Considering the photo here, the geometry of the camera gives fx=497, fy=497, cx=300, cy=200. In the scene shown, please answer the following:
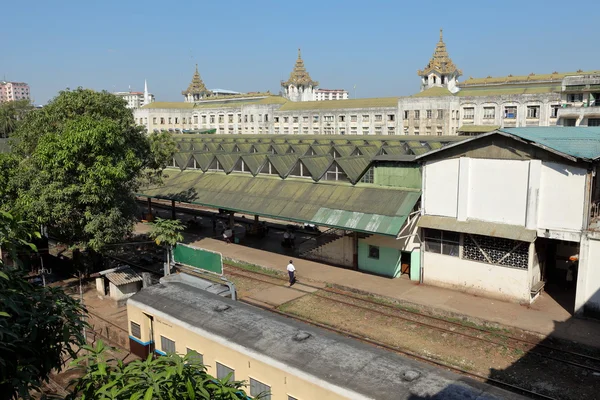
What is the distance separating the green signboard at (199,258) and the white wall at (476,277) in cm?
965

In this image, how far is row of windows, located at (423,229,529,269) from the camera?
20547mm

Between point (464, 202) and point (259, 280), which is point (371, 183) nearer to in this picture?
point (464, 202)

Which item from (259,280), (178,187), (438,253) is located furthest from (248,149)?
(438,253)

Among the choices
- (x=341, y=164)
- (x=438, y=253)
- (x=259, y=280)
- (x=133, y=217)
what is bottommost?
(x=259, y=280)

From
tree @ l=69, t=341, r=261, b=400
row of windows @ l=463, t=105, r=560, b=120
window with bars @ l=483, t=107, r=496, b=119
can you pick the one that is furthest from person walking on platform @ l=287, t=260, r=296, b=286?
window with bars @ l=483, t=107, r=496, b=119

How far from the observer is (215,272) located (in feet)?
73.3

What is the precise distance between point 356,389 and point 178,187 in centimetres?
2791

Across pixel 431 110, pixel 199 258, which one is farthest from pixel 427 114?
pixel 199 258

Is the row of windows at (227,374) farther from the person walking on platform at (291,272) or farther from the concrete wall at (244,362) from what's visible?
the person walking on platform at (291,272)

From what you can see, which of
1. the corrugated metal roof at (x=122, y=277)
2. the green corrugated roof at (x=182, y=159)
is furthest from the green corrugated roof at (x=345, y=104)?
the corrugated metal roof at (x=122, y=277)

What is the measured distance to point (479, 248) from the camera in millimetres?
21531

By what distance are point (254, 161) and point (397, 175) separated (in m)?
11.5

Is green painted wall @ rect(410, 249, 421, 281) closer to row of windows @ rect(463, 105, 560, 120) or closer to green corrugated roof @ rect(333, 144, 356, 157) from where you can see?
green corrugated roof @ rect(333, 144, 356, 157)

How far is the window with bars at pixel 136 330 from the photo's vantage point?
1547 cm
